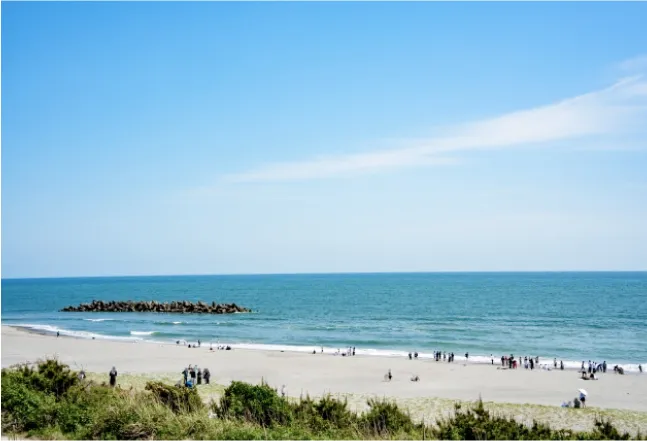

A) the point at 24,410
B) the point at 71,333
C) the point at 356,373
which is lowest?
the point at 71,333

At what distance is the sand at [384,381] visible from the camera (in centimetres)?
2405

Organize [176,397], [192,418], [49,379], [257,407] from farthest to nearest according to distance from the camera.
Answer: [49,379], [176,397], [257,407], [192,418]

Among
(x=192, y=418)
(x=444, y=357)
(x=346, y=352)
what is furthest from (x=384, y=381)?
(x=192, y=418)

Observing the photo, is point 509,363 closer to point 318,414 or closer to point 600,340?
point 600,340

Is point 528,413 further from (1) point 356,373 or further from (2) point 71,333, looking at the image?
(2) point 71,333

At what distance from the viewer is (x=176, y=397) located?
15.3 metres

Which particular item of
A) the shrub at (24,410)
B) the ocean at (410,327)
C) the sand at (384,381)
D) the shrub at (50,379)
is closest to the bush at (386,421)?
the sand at (384,381)

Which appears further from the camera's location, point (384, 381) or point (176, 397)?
point (384, 381)

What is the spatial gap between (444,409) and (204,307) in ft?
231

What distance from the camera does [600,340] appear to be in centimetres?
5356

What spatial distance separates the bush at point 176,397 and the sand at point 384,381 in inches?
243

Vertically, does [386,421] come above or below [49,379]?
below

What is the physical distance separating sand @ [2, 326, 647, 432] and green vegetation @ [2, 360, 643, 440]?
652 centimetres

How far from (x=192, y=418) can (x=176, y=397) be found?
10.2 ft
